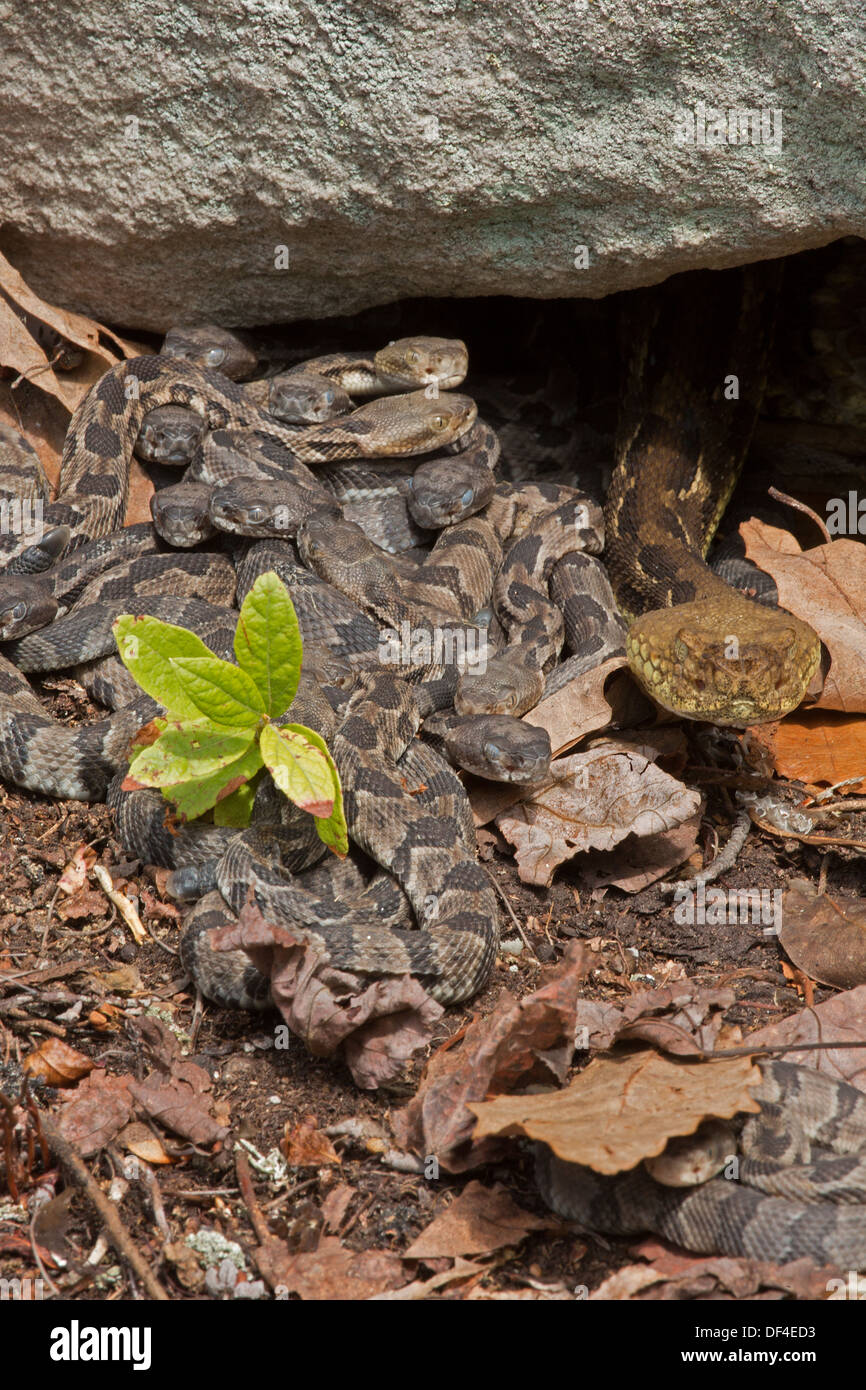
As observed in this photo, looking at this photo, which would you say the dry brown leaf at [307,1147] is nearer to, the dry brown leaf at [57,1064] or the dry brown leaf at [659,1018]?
the dry brown leaf at [57,1064]

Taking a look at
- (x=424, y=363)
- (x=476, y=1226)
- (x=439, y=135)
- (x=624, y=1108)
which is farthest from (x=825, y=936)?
(x=424, y=363)

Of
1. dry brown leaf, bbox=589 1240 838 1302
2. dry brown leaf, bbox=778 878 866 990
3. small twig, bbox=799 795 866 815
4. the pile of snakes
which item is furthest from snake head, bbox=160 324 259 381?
dry brown leaf, bbox=589 1240 838 1302

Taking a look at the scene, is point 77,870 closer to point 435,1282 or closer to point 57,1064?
point 57,1064

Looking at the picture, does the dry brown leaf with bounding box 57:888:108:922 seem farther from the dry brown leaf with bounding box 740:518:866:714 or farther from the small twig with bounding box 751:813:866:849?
the dry brown leaf with bounding box 740:518:866:714

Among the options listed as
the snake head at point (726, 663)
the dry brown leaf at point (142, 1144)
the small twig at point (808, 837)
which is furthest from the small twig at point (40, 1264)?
the small twig at point (808, 837)

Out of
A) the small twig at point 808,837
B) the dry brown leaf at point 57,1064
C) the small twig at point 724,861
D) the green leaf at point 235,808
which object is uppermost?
the green leaf at point 235,808

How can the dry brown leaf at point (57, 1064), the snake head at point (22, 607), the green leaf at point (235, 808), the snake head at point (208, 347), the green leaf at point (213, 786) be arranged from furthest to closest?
the snake head at point (208, 347)
the snake head at point (22, 607)
the green leaf at point (235, 808)
the green leaf at point (213, 786)
the dry brown leaf at point (57, 1064)
